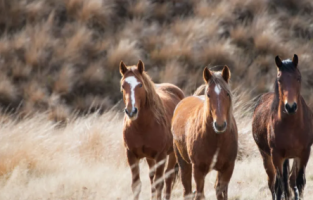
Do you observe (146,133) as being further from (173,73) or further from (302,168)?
(173,73)

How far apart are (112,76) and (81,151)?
4828 millimetres

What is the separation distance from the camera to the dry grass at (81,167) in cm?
620

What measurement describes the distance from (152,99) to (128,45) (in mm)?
6898

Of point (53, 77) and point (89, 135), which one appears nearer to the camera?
point (89, 135)

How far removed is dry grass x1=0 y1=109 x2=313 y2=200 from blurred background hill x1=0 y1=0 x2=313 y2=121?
306 centimetres

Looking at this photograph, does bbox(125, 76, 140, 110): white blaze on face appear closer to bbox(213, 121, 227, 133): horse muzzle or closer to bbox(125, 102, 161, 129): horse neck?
bbox(125, 102, 161, 129): horse neck

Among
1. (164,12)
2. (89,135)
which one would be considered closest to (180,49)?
Result: (164,12)

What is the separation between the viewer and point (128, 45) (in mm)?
13242

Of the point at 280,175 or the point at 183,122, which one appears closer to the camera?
the point at 280,175

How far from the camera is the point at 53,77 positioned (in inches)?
500

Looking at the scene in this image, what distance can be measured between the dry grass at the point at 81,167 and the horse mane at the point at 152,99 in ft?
2.60

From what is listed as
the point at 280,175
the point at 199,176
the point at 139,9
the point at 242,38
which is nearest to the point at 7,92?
the point at 139,9

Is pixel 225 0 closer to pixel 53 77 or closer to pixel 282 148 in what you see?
pixel 53 77

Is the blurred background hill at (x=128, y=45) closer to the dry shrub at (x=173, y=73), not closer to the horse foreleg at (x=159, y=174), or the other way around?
the dry shrub at (x=173, y=73)
